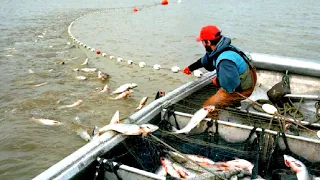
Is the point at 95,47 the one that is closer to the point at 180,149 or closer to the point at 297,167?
the point at 180,149

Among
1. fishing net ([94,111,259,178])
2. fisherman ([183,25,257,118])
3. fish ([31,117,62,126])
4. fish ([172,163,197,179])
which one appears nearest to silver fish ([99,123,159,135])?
fishing net ([94,111,259,178])

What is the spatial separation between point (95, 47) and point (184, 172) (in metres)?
13.0

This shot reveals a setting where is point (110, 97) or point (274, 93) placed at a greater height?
point (274, 93)

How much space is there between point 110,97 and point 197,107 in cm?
412

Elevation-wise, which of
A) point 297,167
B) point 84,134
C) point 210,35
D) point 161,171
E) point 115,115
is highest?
point 210,35

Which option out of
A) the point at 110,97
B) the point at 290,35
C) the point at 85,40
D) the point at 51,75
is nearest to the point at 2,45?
the point at 85,40

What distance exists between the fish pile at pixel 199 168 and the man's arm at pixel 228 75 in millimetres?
1554

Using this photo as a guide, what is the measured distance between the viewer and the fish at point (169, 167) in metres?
3.94

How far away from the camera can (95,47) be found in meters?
16.1

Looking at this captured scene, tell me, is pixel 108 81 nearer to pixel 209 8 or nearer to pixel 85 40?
pixel 85 40

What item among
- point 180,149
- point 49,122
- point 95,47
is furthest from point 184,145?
point 95,47

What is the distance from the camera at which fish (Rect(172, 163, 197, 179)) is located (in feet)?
12.8

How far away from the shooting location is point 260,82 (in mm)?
7188

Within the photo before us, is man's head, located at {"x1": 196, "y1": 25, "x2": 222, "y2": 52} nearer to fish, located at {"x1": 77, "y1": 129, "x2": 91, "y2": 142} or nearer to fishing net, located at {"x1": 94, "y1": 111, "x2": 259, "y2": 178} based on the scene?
fishing net, located at {"x1": 94, "y1": 111, "x2": 259, "y2": 178}
